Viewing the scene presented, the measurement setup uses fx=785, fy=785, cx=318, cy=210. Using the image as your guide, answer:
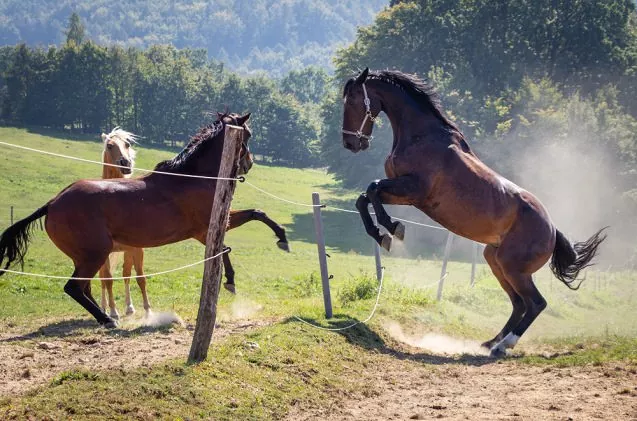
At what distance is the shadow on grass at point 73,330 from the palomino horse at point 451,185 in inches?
144

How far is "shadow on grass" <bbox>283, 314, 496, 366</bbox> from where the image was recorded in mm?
11539

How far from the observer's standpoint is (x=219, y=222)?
362 inches

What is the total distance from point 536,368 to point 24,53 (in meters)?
78.1

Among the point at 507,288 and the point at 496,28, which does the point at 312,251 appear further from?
the point at 496,28

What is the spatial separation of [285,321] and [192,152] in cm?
299

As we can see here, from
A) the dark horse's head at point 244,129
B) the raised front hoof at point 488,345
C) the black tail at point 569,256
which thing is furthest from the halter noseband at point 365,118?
the raised front hoof at point 488,345

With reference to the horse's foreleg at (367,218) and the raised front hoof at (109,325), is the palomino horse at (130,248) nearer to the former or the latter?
the raised front hoof at (109,325)

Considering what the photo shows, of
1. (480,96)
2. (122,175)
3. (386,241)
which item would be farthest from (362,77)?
(480,96)

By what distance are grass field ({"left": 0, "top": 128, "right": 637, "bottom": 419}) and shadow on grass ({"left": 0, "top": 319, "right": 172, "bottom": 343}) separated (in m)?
0.19

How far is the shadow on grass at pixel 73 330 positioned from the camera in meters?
11.1

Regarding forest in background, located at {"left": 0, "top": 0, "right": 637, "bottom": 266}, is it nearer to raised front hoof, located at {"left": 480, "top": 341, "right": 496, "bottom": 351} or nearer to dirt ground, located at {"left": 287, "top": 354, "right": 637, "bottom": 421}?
raised front hoof, located at {"left": 480, "top": 341, "right": 496, "bottom": 351}

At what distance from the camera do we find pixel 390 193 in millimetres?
11539

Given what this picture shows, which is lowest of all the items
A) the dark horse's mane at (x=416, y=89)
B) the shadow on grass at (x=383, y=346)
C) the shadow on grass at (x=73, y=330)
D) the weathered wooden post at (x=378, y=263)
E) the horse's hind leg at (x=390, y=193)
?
the shadow on grass at (x=73, y=330)

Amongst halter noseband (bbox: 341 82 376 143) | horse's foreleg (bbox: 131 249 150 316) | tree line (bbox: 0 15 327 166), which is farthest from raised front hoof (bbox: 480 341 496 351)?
tree line (bbox: 0 15 327 166)
